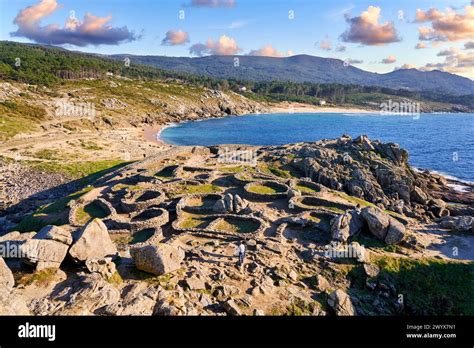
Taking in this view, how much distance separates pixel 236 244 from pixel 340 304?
9.19 metres

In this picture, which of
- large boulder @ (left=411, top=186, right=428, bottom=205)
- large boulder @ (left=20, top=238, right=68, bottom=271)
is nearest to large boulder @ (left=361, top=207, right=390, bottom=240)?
large boulder @ (left=411, top=186, right=428, bottom=205)

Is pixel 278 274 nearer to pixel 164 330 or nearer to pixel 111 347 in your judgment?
pixel 164 330

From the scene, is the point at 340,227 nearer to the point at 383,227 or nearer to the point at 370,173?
the point at 383,227

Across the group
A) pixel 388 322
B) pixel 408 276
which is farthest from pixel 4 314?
pixel 408 276

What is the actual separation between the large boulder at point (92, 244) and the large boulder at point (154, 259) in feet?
6.65

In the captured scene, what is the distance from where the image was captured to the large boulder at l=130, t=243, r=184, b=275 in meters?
20.8

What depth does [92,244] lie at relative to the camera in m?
21.4

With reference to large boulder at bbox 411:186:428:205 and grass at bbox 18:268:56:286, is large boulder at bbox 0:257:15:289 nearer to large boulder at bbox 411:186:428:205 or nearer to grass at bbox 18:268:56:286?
grass at bbox 18:268:56:286

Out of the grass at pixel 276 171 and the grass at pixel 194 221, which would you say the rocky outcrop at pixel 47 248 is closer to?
the grass at pixel 194 221

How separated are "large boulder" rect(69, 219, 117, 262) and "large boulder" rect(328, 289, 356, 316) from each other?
1372 cm

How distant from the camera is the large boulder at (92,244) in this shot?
2064 centimetres

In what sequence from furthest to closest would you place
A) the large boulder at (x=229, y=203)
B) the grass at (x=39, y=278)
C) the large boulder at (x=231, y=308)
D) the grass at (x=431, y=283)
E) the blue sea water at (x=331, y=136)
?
the blue sea water at (x=331, y=136)
the large boulder at (x=229, y=203)
the grass at (x=431, y=283)
the grass at (x=39, y=278)
the large boulder at (x=231, y=308)

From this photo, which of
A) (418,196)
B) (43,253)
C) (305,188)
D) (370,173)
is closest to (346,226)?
(305,188)

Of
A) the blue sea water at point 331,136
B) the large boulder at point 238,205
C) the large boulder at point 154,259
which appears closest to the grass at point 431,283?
the large boulder at point 238,205
